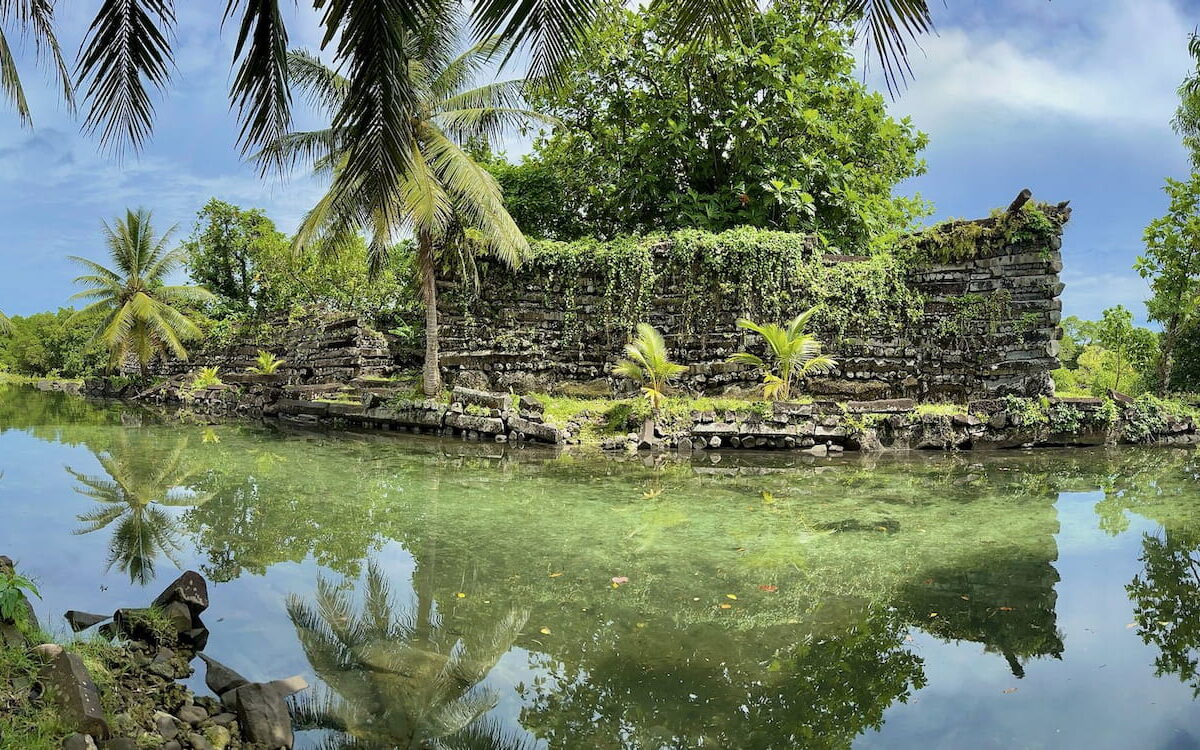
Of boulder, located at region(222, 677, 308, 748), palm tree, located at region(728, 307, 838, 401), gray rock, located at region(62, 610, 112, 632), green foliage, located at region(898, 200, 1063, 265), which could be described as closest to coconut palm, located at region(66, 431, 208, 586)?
gray rock, located at region(62, 610, 112, 632)

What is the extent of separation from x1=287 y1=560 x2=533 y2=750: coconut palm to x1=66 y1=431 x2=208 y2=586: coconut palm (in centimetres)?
169

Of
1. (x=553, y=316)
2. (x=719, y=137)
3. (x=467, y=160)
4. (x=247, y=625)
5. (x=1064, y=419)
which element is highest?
(x=719, y=137)

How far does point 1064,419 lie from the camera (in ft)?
38.0

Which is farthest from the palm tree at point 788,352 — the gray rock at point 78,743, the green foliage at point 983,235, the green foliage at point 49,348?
the green foliage at point 49,348

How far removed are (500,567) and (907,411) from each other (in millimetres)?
8984

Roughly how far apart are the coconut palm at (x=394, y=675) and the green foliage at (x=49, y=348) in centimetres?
3827

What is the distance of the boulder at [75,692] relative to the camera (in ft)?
8.34

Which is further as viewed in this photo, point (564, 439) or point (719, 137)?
point (719, 137)

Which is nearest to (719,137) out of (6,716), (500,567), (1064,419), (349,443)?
(1064,419)

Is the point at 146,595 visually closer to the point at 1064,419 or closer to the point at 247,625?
the point at 247,625

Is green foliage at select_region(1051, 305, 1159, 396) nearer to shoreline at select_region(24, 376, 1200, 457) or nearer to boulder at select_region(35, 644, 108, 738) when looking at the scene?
shoreline at select_region(24, 376, 1200, 457)

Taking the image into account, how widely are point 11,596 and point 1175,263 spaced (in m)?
22.0

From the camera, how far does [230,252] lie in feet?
89.2

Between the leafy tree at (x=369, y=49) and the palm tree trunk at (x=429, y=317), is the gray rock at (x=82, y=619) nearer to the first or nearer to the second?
the leafy tree at (x=369, y=49)
